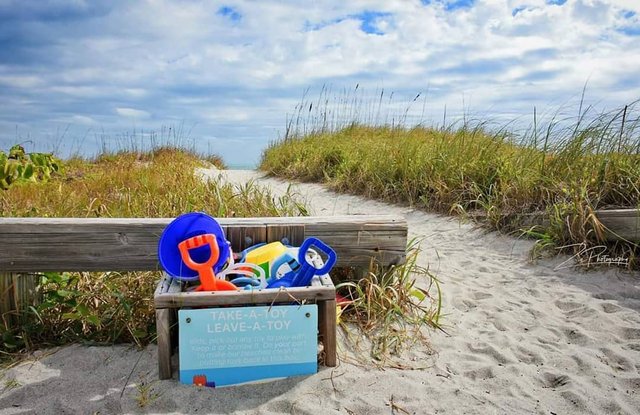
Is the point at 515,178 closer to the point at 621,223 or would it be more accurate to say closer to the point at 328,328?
the point at 621,223

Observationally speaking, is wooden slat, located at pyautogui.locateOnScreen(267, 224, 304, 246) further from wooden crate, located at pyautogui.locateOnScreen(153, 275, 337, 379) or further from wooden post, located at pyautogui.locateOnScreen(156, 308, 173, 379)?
wooden post, located at pyautogui.locateOnScreen(156, 308, 173, 379)

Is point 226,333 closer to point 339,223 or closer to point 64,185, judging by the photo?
point 339,223

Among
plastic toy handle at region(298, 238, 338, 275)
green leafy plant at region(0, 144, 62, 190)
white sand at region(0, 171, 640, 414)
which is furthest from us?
green leafy plant at region(0, 144, 62, 190)

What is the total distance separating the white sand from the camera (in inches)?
98.7

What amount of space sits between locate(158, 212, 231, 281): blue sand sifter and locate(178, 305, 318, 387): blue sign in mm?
255

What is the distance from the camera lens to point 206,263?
8.48 feet

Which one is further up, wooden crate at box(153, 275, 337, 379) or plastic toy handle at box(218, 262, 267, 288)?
plastic toy handle at box(218, 262, 267, 288)

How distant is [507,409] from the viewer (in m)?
2.53

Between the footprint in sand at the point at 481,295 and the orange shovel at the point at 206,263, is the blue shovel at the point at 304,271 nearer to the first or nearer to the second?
the orange shovel at the point at 206,263

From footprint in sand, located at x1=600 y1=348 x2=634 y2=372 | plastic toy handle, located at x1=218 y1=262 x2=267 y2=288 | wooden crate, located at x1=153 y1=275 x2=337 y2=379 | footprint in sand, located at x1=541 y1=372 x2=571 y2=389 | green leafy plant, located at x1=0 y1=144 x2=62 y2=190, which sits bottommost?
footprint in sand, located at x1=541 y1=372 x2=571 y2=389

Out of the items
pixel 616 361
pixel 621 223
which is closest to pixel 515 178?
pixel 621 223

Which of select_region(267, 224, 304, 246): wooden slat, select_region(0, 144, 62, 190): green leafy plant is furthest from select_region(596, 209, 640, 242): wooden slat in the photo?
select_region(0, 144, 62, 190): green leafy plant

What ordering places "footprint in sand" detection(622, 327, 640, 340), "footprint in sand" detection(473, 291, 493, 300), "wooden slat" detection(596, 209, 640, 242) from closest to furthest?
"footprint in sand" detection(622, 327, 640, 340) → "footprint in sand" detection(473, 291, 493, 300) → "wooden slat" detection(596, 209, 640, 242)

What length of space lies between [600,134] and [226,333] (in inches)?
185
